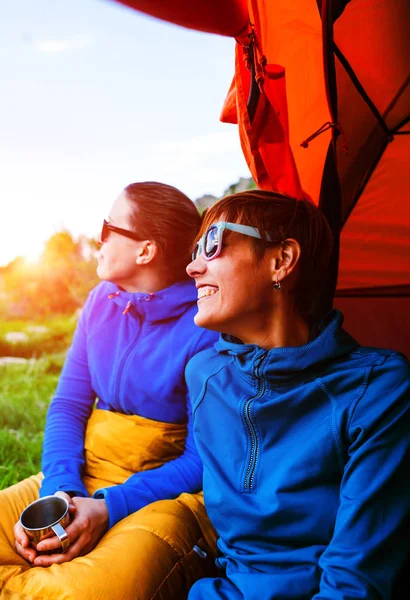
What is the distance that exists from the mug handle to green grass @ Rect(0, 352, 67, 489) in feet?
4.62

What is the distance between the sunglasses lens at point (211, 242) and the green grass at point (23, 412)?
1.94 meters

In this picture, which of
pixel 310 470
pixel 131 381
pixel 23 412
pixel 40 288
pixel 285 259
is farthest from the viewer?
pixel 40 288

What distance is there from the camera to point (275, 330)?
159cm

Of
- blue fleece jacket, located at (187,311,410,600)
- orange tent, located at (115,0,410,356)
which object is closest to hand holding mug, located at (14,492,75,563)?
blue fleece jacket, located at (187,311,410,600)

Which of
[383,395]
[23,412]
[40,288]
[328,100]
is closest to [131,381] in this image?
[383,395]

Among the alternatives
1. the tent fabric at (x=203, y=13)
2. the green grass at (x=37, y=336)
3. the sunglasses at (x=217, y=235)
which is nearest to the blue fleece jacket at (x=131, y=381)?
the sunglasses at (x=217, y=235)

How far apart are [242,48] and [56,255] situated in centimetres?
537

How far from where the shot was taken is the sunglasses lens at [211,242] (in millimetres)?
1581

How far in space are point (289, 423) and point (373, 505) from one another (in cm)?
31

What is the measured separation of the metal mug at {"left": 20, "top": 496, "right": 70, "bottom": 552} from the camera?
1.53 m

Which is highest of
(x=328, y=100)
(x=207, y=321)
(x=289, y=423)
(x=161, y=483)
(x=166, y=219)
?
(x=328, y=100)

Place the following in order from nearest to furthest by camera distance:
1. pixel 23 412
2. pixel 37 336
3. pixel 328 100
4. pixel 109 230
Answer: pixel 328 100 → pixel 109 230 → pixel 23 412 → pixel 37 336

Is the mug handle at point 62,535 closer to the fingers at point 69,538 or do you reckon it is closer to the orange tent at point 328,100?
the fingers at point 69,538

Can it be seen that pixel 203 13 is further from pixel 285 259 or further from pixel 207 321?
pixel 207 321
